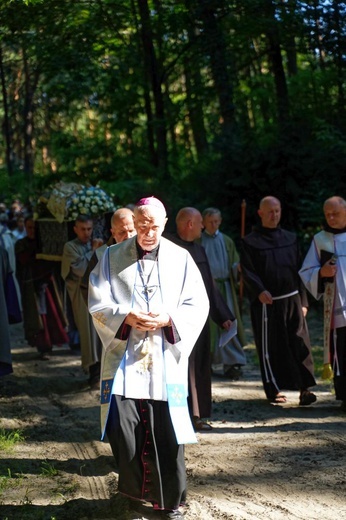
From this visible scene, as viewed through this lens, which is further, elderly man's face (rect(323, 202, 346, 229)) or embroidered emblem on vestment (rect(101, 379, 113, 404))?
elderly man's face (rect(323, 202, 346, 229))

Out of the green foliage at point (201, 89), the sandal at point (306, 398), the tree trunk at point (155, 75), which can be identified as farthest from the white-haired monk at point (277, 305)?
the tree trunk at point (155, 75)

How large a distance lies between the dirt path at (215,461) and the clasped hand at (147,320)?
1.27 m

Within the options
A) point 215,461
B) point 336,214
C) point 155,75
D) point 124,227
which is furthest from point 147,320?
point 155,75

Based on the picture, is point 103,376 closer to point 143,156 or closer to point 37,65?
point 37,65

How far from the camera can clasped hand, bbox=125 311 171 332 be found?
620cm

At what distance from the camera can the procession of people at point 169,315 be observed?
6.25m

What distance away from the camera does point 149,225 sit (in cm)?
640

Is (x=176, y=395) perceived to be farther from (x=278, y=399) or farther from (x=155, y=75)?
(x=155, y=75)

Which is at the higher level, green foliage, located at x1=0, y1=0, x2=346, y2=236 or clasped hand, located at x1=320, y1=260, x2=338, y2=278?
green foliage, located at x1=0, y1=0, x2=346, y2=236

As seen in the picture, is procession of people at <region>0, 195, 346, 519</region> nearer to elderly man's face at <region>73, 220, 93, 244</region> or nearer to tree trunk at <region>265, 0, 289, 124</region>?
elderly man's face at <region>73, 220, 93, 244</region>

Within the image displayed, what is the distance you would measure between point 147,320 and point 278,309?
4045 mm

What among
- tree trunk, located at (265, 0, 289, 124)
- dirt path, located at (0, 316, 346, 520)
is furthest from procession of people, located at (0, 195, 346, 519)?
tree trunk, located at (265, 0, 289, 124)

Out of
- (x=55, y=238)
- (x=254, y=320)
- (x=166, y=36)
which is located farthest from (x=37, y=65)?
(x=254, y=320)

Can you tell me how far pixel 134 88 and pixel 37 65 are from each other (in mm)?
3358
